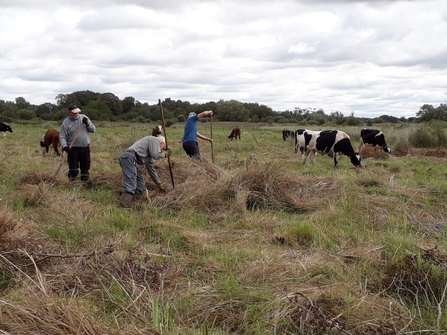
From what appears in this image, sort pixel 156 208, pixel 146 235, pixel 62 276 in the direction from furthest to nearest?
pixel 156 208 → pixel 146 235 → pixel 62 276

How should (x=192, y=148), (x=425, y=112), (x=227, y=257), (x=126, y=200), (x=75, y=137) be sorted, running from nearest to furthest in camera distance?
(x=227, y=257) < (x=126, y=200) < (x=75, y=137) < (x=192, y=148) < (x=425, y=112)

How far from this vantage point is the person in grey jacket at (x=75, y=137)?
28.9ft

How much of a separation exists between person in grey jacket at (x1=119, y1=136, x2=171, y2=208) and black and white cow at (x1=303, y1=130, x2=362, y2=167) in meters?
7.24

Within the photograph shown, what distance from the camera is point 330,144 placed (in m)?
14.0

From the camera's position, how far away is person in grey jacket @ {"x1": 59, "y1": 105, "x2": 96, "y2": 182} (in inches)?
347

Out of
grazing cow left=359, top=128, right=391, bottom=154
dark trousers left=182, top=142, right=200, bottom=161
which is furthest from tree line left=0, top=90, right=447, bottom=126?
dark trousers left=182, top=142, right=200, bottom=161

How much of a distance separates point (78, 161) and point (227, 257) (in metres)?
5.39

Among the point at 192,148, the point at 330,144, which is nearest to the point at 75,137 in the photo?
the point at 192,148

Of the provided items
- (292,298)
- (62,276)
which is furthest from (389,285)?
(62,276)

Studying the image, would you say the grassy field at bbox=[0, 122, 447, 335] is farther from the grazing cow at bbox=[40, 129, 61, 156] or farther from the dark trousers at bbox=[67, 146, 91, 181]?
the grazing cow at bbox=[40, 129, 61, 156]

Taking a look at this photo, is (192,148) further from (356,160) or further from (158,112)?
(158,112)

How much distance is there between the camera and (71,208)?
6.89m

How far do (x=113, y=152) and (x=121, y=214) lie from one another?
9.60 metres

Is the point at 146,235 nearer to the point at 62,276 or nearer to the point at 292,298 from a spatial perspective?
the point at 62,276
